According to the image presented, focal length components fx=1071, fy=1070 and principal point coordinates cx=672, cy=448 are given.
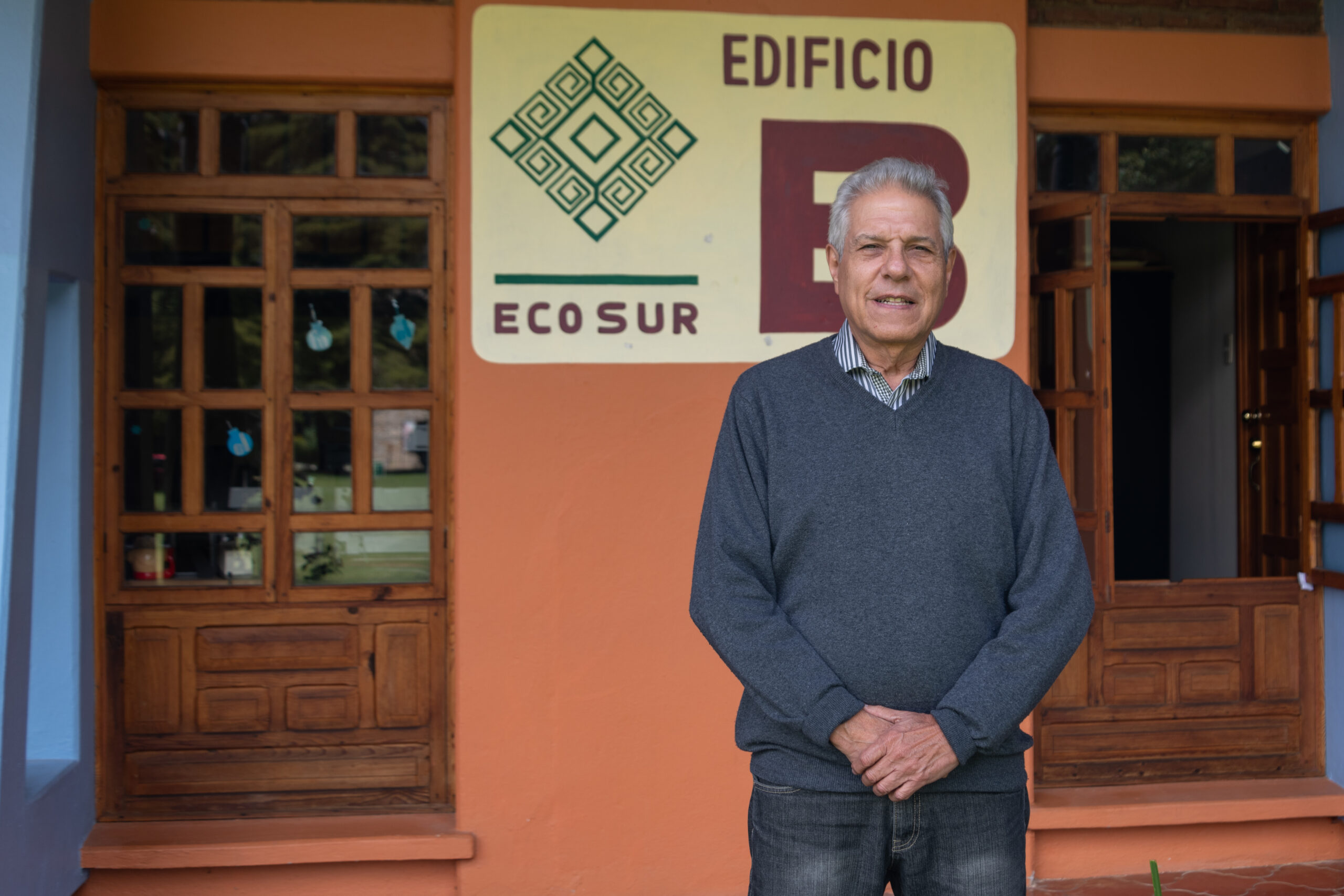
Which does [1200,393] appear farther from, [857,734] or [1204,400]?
[857,734]

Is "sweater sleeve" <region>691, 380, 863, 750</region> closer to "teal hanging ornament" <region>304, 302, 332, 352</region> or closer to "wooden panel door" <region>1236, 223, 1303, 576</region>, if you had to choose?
"teal hanging ornament" <region>304, 302, 332, 352</region>

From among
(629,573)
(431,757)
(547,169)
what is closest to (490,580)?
(629,573)

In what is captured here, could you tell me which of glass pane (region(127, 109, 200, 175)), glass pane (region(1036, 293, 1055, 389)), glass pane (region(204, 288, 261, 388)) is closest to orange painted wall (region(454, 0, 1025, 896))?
glass pane (region(204, 288, 261, 388))

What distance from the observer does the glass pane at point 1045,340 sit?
402 cm

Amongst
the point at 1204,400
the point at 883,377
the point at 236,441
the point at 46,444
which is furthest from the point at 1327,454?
the point at 46,444

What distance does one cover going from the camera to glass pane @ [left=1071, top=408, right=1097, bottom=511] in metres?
3.89

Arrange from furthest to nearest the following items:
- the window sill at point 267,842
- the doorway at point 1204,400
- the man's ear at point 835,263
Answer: the doorway at point 1204,400 < the window sill at point 267,842 < the man's ear at point 835,263

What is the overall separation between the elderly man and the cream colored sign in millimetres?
1812

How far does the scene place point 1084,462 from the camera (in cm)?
394

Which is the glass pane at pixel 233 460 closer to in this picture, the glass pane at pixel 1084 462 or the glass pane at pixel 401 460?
the glass pane at pixel 401 460

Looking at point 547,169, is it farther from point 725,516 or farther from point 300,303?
point 725,516

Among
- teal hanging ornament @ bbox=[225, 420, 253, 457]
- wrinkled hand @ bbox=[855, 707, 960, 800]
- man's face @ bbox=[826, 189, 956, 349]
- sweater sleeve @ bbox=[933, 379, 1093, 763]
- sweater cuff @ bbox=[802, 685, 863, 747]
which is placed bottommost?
wrinkled hand @ bbox=[855, 707, 960, 800]

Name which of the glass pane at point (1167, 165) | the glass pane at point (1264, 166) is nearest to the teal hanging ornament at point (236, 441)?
the glass pane at point (1167, 165)

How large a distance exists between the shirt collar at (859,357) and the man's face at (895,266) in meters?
0.05
